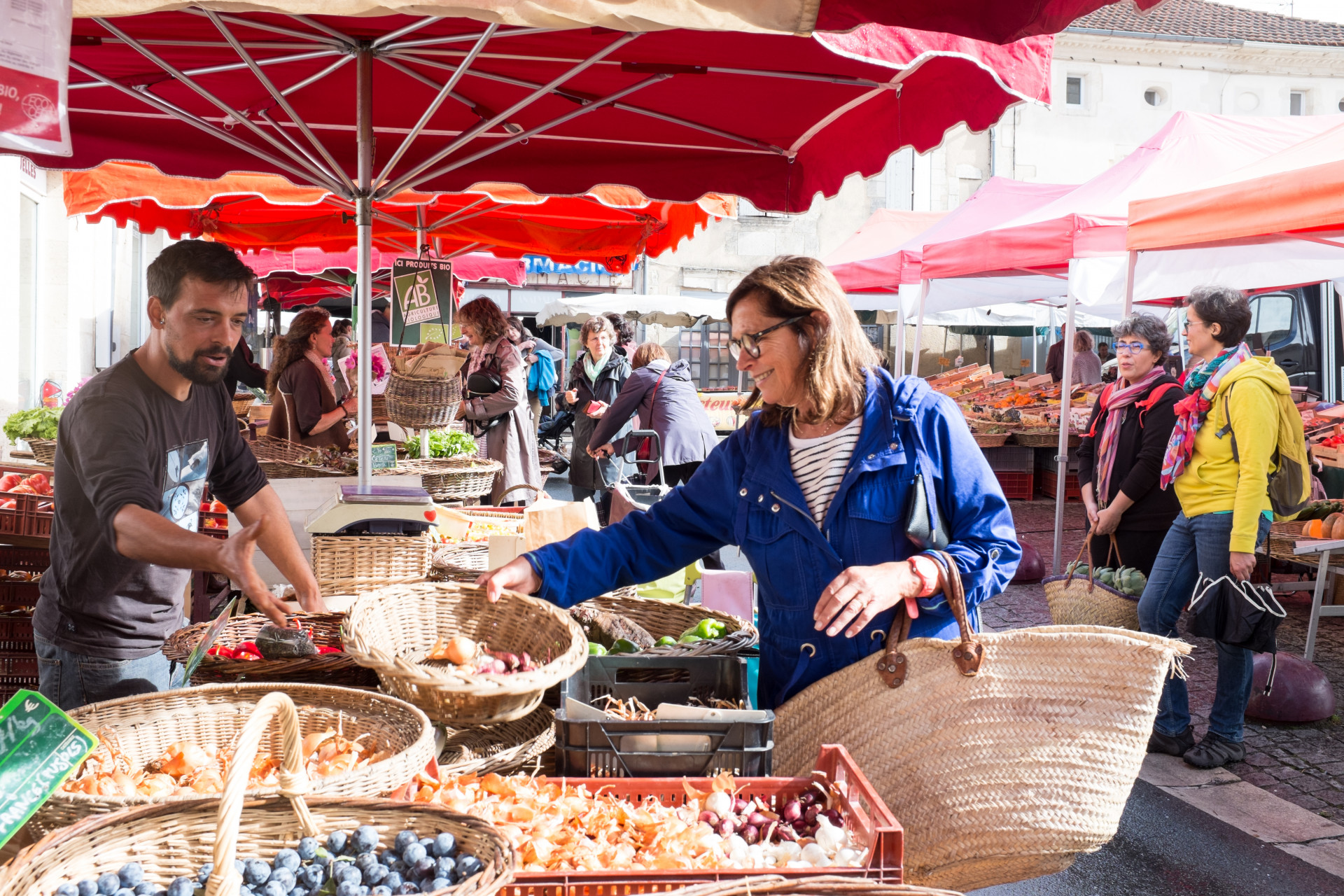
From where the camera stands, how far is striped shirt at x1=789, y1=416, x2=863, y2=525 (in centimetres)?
264

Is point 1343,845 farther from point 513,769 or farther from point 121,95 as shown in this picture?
point 121,95

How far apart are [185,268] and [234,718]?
120 cm

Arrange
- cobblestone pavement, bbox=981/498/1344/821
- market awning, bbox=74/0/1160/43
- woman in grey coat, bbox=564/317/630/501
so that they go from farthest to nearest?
1. woman in grey coat, bbox=564/317/630/501
2. cobblestone pavement, bbox=981/498/1344/821
3. market awning, bbox=74/0/1160/43

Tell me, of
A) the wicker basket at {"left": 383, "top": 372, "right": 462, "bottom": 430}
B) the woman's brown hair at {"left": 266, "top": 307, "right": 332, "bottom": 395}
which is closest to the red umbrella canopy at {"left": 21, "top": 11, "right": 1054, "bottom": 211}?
the wicker basket at {"left": 383, "top": 372, "right": 462, "bottom": 430}

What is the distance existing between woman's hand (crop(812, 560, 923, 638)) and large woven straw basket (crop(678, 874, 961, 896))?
65cm

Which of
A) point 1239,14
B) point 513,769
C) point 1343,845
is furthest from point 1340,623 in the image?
point 1239,14

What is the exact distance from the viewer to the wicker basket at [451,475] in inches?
243

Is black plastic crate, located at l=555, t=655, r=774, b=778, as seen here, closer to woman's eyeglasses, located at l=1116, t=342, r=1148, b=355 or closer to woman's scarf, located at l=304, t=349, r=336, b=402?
woman's eyeglasses, located at l=1116, t=342, r=1148, b=355

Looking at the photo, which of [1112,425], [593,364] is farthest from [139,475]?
[593,364]

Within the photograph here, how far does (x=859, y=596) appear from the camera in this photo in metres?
2.30

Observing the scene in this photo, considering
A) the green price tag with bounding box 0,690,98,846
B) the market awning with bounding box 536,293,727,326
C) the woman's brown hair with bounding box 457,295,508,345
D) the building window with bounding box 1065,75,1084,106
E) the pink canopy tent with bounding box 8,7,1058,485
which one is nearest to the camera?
the green price tag with bounding box 0,690,98,846

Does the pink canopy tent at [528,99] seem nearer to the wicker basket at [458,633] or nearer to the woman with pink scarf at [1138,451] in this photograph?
the wicker basket at [458,633]

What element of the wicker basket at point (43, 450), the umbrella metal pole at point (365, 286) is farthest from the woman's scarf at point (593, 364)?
the umbrella metal pole at point (365, 286)

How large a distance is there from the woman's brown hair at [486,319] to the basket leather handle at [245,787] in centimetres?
612
